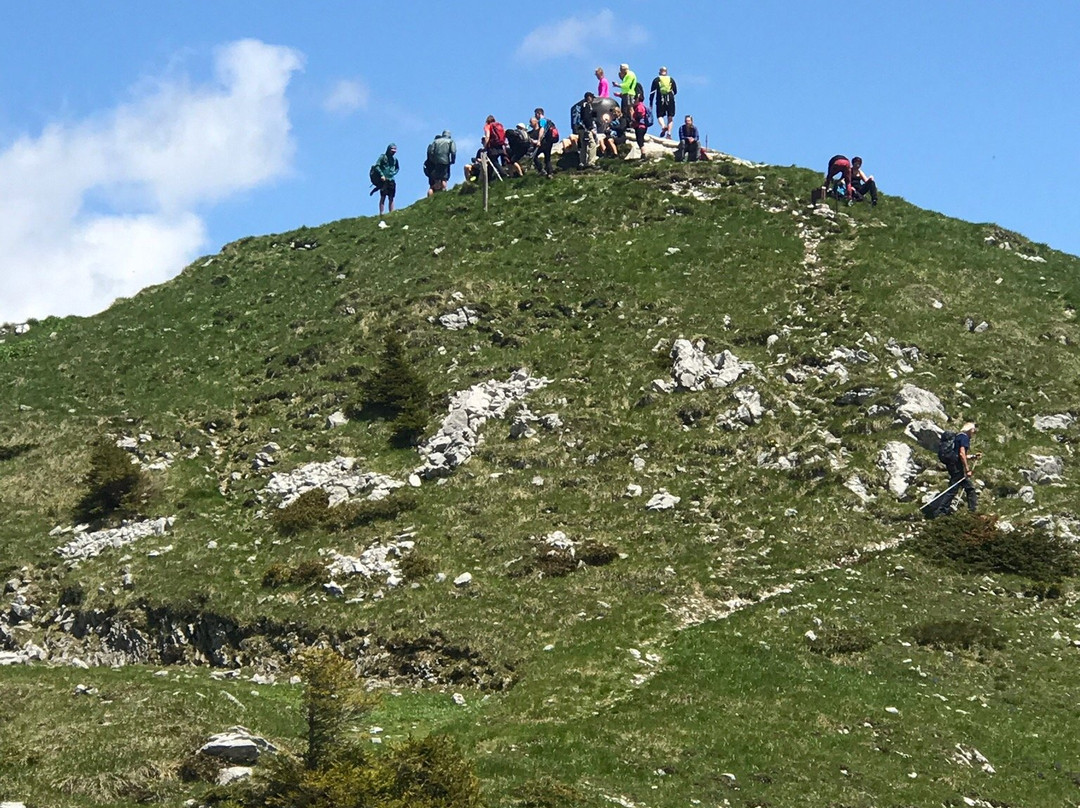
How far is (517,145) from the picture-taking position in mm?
63844

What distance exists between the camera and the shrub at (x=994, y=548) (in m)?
34.4

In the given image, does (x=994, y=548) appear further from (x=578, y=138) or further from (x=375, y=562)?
(x=578, y=138)

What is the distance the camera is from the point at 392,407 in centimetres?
4484

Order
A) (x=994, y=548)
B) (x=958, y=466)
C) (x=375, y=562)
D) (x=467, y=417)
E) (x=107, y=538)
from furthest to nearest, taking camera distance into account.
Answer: (x=467, y=417) < (x=107, y=538) < (x=958, y=466) < (x=375, y=562) < (x=994, y=548)

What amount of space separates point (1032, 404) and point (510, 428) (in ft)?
63.8

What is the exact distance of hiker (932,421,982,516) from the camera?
3675 cm

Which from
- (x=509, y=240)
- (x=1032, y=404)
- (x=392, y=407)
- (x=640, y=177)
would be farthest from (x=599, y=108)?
(x=1032, y=404)

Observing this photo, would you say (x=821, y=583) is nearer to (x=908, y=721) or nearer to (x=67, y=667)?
(x=908, y=721)

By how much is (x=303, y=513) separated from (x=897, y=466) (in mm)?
20613

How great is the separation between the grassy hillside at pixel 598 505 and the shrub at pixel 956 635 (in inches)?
4.1

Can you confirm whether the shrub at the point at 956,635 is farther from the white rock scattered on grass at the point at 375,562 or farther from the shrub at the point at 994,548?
the white rock scattered on grass at the point at 375,562

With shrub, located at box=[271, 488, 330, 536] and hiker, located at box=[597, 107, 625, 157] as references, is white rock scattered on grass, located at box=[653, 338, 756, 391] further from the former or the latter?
hiker, located at box=[597, 107, 625, 157]

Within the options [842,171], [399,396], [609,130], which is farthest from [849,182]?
[399,396]

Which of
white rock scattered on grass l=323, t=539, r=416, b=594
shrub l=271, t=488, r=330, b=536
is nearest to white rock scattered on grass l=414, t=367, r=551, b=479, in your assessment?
shrub l=271, t=488, r=330, b=536
